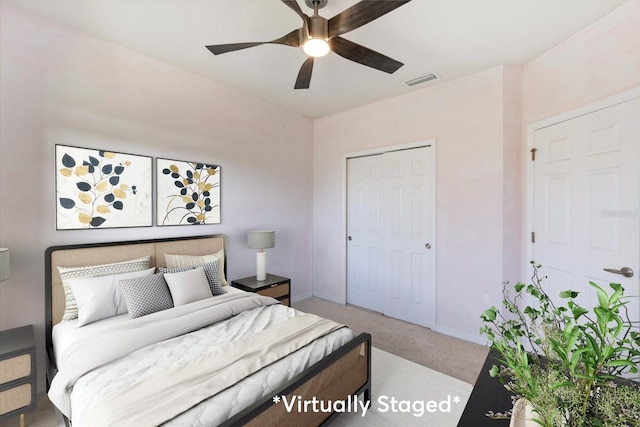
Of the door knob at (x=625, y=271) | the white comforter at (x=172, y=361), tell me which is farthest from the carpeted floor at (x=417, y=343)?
the door knob at (x=625, y=271)

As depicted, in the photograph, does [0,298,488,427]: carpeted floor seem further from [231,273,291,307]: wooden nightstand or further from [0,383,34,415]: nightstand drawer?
[231,273,291,307]: wooden nightstand

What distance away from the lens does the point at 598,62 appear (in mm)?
2133

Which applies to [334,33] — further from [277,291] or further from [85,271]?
[277,291]

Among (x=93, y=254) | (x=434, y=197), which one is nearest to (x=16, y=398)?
(x=93, y=254)

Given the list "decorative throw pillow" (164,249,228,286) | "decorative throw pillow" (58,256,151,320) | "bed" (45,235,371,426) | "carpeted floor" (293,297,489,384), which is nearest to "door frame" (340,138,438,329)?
"carpeted floor" (293,297,489,384)

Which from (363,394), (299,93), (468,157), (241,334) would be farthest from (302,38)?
(363,394)

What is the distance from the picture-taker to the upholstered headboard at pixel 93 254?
Answer: 216 centimetres

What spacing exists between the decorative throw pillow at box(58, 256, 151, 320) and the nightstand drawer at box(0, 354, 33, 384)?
0.40m

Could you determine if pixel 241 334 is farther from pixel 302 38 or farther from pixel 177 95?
pixel 177 95

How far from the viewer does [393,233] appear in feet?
12.1

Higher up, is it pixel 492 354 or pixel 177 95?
pixel 177 95

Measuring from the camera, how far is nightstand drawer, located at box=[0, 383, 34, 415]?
165 cm

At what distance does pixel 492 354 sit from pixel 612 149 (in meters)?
1.88

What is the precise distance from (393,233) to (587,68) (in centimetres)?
232
